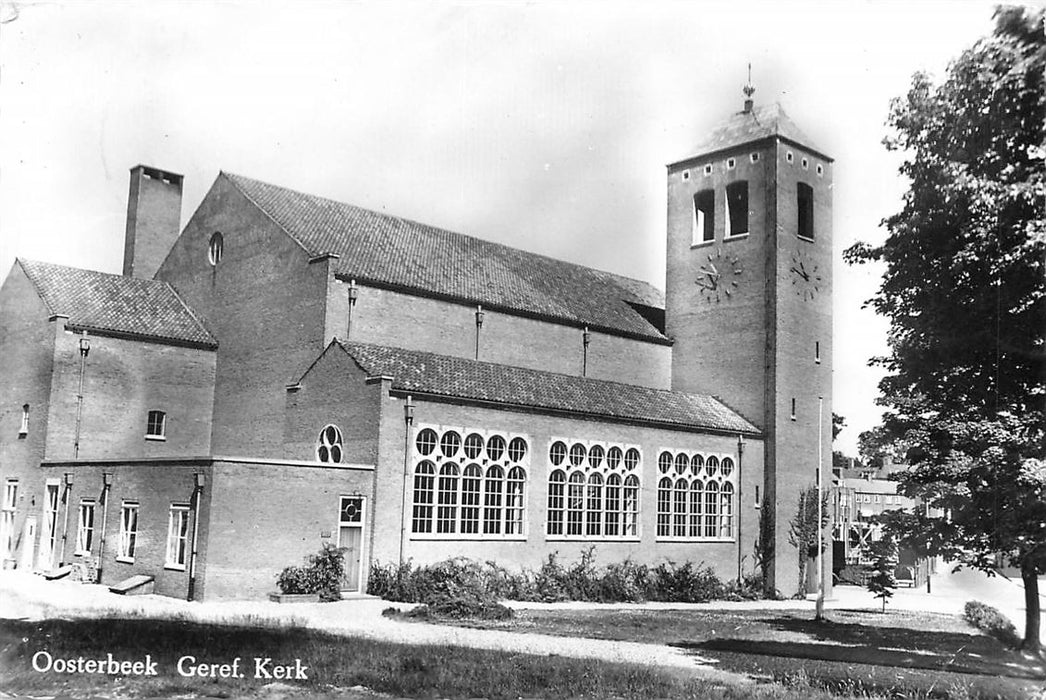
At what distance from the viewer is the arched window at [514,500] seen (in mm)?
29500

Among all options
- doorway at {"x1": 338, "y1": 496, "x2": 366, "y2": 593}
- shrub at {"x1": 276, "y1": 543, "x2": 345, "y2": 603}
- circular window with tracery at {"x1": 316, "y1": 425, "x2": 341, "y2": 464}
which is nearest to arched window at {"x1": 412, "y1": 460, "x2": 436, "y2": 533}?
doorway at {"x1": 338, "y1": 496, "x2": 366, "y2": 593}

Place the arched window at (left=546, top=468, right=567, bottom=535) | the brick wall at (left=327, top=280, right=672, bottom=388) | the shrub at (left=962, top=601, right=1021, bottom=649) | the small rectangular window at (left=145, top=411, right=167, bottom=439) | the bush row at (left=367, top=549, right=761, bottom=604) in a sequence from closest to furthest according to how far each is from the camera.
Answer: the shrub at (left=962, top=601, right=1021, bottom=649)
the bush row at (left=367, top=549, right=761, bottom=604)
the arched window at (left=546, top=468, right=567, bottom=535)
the brick wall at (left=327, top=280, right=672, bottom=388)
the small rectangular window at (left=145, top=411, right=167, bottom=439)

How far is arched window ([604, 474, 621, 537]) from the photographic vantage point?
105 ft

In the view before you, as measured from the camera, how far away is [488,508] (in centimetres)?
2905

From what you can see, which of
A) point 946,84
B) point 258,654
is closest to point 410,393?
point 258,654

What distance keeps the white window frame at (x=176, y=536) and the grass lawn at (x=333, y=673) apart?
7548mm

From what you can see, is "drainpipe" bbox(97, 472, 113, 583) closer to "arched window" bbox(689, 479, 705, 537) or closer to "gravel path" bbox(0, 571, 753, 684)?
"gravel path" bbox(0, 571, 753, 684)

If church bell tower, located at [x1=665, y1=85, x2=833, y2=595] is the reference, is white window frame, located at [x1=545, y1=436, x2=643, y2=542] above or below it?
below

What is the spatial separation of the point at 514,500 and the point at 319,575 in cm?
716

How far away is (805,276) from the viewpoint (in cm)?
3841

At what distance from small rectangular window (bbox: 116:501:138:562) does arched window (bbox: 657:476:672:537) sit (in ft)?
55.0

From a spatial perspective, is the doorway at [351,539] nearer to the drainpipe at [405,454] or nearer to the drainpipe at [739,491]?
the drainpipe at [405,454]

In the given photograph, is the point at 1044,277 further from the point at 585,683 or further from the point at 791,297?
the point at 791,297

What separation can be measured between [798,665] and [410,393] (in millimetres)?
14051
